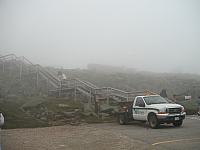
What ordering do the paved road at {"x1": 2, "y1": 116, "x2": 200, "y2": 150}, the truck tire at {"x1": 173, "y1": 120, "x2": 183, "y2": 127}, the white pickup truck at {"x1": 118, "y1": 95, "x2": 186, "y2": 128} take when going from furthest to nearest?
the truck tire at {"x1": 173, "y1": 120, "x2": 183, "y2": 127}, the white pickup truck at {"x1": 118, "y1": 95, "x2": 186, "y2": 128}, the paved road at {"x1": 2, "y1": 116, "x2": 200, "y2": 150}

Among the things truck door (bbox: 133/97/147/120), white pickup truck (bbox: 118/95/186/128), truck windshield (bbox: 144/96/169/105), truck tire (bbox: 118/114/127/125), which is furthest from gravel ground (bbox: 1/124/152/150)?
truck tire (bbox: 118/114/127/125)

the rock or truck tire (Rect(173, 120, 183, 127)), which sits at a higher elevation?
the rock

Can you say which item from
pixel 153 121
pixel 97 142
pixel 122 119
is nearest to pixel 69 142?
pixel 97 142

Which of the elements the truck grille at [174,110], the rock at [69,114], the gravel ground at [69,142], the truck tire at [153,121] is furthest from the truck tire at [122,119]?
A: the gravel ground at [69,142]

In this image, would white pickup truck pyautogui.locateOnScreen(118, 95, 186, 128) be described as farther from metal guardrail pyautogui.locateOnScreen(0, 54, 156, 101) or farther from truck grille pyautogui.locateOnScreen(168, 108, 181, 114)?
metal guardrail pyautogui.locateOnScreen(0, 54, 156, 101)

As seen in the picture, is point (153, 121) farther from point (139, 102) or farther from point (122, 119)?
point (122, 119)

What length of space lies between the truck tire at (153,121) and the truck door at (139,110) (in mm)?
669

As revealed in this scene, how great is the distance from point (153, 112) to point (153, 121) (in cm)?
46

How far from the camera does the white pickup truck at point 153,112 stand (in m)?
18.1

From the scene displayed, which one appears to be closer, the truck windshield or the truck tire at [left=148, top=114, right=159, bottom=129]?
the truck tire at [left=148, top=114, right=159, bottom=129]

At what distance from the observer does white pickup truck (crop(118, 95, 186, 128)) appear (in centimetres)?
1809

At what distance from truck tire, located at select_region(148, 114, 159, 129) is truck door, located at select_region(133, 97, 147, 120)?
0.67m

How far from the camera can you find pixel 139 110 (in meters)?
20.0

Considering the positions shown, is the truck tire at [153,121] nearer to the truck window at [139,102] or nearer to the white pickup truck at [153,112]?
the white pickup truck at [153,112]
